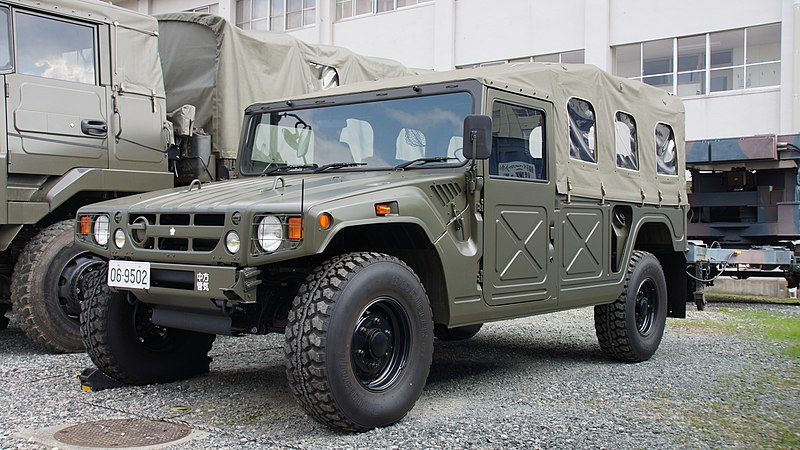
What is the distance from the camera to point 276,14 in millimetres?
27328

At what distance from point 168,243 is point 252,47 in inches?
169

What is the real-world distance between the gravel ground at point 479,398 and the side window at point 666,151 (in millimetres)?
1738

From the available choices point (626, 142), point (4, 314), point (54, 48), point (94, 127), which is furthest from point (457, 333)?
point (4, 314)

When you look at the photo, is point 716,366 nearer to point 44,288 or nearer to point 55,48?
point 44,288

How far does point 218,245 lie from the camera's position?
4.46 m

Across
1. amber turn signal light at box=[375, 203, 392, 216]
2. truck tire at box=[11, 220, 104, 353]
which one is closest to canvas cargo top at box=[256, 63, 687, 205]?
amber turn signal light at box=[375, 203, 392, 216]

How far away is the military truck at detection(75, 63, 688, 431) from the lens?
441cm

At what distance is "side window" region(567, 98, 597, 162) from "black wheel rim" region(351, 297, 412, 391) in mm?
2446

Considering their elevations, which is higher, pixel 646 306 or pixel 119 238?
pixel 119 238

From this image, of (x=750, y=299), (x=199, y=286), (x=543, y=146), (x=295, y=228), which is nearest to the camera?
(x=295, y=228)

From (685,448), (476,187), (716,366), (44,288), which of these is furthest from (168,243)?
(716,366)

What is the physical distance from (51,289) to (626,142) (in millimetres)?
5083

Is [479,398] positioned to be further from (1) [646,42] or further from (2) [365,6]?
(2) [365,6]

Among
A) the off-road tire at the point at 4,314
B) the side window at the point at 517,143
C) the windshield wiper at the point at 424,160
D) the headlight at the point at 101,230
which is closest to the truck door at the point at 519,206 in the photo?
the side window at the point at 517,143
